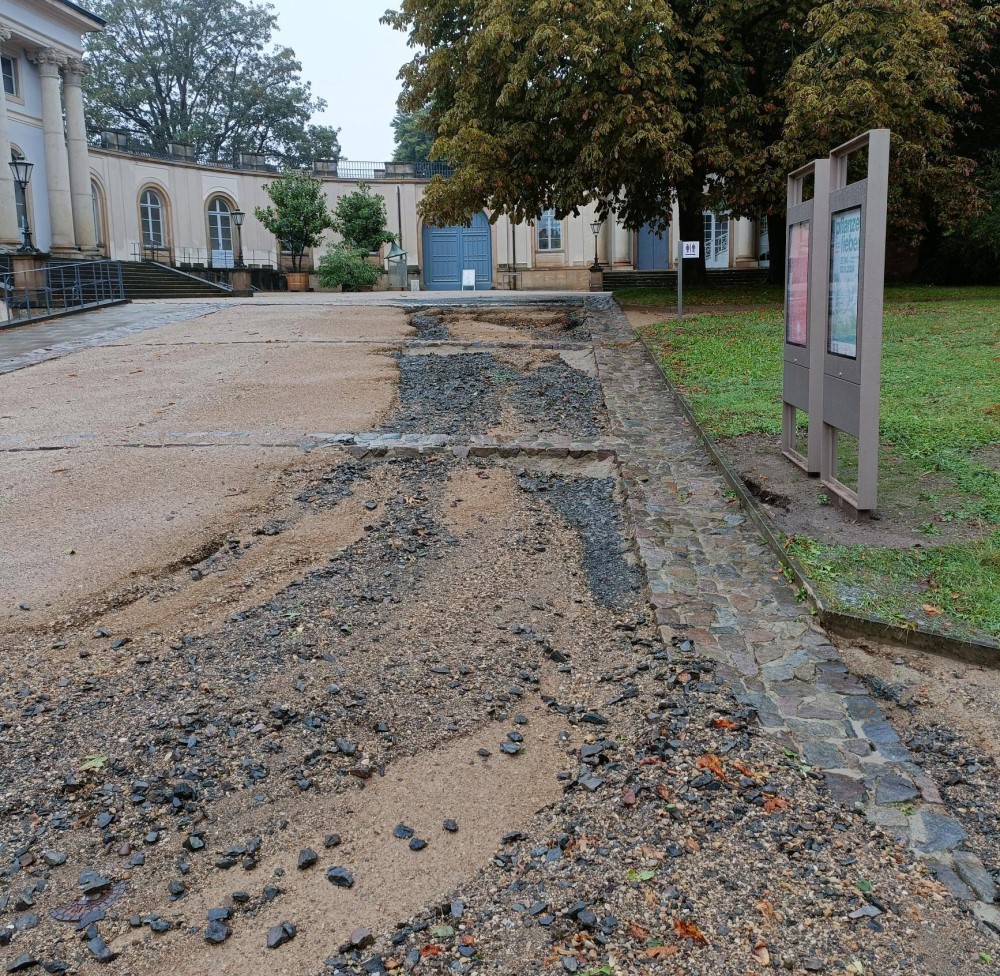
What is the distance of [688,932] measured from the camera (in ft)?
7.97

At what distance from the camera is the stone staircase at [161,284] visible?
94.8ft

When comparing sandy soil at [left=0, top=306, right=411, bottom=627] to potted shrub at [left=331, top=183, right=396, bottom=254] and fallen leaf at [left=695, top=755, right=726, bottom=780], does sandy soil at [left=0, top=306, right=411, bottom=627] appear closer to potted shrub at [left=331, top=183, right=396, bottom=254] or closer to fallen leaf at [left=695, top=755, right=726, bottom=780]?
fallen leaf at [left=695, top=755, right=726, bottom=780]

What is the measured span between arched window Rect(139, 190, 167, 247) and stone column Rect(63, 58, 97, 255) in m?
4.61

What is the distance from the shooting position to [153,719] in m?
3.57

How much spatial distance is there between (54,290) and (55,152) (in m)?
9.51

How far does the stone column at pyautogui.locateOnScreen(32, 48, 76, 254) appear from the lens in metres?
31.0

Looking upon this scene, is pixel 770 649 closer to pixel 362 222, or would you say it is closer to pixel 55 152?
pixel 55 152

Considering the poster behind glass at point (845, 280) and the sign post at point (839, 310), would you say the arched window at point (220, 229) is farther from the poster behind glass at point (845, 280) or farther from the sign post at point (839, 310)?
the poster behind glass at point (845, 280)

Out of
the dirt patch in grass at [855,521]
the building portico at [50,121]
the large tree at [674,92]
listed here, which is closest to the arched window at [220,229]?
the building portico at [50,121]

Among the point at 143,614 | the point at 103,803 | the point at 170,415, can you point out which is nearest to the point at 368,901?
the point at 103,803

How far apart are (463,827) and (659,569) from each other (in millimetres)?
2366

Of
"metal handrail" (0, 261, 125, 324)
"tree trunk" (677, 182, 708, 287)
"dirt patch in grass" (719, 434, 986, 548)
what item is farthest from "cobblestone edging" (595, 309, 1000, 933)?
"metal handrail" (0, 261, 125, 324)

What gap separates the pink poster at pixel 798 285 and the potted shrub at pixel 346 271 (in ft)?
92.9

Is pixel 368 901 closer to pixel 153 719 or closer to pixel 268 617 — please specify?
pixel 153 719
